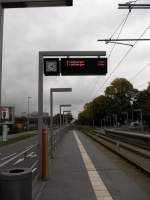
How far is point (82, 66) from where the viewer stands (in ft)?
38.9

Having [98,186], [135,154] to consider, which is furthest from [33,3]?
[135,154]

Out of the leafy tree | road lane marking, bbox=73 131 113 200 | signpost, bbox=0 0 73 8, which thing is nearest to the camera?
signpost, bbox=0 0 73 8

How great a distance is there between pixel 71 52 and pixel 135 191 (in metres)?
5.02

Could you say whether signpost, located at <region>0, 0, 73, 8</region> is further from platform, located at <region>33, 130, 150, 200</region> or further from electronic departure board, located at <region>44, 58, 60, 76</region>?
electronic departure board, located at <region>44, 58, 60, 76</region>

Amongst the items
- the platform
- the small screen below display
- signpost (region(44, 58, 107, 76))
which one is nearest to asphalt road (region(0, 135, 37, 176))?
the platform

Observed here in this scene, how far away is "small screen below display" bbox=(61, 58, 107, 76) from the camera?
468 inches

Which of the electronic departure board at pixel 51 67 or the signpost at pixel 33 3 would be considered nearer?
the signpost at pixel 33 3

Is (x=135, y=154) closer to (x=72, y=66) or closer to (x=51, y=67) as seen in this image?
(x=72, y=66)

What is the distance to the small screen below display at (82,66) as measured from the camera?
11.9m

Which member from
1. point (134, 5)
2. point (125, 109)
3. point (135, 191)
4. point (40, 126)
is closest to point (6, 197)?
point (135, 191)

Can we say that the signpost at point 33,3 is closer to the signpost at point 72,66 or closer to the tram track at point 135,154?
the signpost at point 72,66

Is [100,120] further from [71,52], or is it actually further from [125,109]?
[71,52]

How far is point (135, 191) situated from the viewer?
30.5 ft

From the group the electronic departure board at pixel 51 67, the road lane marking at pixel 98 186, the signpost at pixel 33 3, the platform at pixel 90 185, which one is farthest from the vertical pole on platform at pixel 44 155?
the signpost at pixel 33 3
